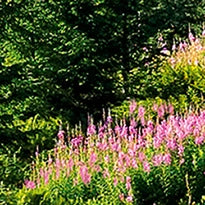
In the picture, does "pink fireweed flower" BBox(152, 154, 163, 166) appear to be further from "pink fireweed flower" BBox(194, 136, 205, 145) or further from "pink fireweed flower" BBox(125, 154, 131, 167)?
"pink fireweed flower" BBox(194, 136, 205, 145)

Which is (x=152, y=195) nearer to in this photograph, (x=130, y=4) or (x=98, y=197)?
(x=98, y=197)

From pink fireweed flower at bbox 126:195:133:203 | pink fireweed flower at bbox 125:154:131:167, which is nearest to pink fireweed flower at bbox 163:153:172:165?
pink fireweed flower at bbox 125:154:131:167

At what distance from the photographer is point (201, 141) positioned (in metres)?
5.51

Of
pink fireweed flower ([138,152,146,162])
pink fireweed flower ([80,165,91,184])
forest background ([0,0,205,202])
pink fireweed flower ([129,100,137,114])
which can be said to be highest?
forest background ([0,0,205,202])

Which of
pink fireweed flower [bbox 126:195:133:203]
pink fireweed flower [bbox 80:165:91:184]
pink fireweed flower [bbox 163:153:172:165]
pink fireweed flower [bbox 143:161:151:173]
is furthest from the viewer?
pink fireweed flower [bbox 163:153:172:165]

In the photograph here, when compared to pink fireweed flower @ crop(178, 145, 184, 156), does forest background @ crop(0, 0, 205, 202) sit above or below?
above

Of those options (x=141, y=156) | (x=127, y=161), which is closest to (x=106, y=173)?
(x=127, y=161)

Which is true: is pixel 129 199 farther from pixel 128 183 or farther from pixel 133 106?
pixel 133 106

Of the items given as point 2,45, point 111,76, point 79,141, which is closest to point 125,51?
point 111,76

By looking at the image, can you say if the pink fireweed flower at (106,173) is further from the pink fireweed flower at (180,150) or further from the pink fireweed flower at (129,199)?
the pink fireweed flower at (180,150)

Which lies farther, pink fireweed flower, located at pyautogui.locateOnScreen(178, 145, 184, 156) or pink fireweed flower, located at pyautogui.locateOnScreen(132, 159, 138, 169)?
pink fireweed flower, located at pyautogui.locateOnScreen(178, 145, 184, 156)

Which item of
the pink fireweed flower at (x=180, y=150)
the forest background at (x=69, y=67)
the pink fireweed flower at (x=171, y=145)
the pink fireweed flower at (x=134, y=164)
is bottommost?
the pink fireweed flower at (x=134, y=164)

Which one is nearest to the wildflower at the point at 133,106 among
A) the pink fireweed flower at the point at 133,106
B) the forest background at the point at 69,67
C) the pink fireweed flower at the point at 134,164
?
the pink fireweed flower at the point at 133,106

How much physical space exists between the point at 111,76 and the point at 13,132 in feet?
5.60
